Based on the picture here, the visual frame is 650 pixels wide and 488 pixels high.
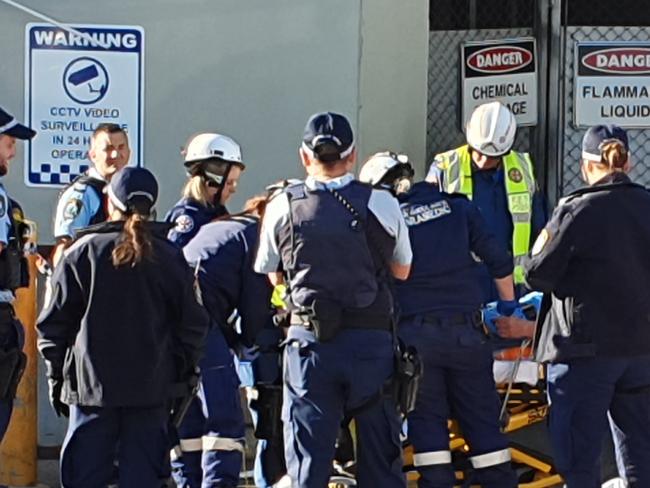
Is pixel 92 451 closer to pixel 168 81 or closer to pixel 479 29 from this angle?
pixel 168 81

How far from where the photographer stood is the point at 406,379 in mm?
6008

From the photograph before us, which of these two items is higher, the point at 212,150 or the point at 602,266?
the point at 212,150

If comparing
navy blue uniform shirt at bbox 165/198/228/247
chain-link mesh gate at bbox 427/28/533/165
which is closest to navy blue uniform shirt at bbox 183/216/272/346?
navy blue uniform shirt at bbox 165/198/228/247

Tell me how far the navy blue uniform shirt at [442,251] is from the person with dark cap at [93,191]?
5.48ft

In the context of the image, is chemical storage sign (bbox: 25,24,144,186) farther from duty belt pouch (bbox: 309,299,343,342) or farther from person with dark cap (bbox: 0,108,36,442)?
duty belt pouch (bbox: 309,299,343,342)

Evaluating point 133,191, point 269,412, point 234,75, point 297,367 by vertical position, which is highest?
point 234,75

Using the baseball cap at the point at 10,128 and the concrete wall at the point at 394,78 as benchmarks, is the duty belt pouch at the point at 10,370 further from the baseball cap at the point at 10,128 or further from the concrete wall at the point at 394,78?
the concrete wall at the point at 394,78

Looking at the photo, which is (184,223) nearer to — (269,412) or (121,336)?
(269,412)

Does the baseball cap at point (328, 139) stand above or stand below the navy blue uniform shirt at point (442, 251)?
above

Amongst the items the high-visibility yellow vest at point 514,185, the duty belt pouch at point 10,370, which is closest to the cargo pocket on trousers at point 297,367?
the duty belt pouch at point 10,370

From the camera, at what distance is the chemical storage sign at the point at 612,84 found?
9.45 m

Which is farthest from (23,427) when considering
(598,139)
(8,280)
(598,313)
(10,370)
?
(598,139)

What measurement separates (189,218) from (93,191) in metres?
0.65

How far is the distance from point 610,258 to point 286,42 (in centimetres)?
Result: 294
